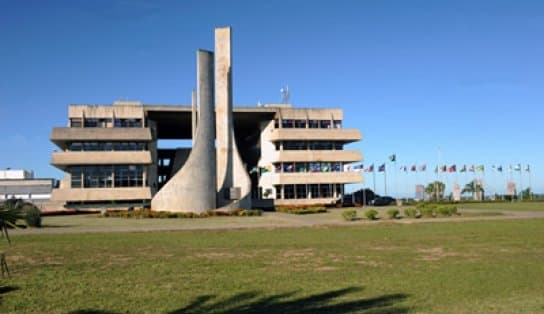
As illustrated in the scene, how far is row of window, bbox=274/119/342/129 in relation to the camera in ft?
201

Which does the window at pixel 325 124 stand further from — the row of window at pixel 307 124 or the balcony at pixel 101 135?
the balcony at pixel 101 135

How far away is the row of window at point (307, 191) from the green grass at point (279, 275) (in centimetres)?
4111

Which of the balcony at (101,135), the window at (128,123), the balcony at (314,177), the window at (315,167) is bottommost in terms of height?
the balcony at (314,177)

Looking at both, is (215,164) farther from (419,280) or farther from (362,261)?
(419,280)

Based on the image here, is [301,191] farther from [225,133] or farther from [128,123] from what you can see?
[128,123]

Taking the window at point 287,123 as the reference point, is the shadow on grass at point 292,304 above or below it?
below

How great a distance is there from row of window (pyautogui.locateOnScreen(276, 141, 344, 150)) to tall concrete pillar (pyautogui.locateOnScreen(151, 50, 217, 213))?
805 inches

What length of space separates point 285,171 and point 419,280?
163ft

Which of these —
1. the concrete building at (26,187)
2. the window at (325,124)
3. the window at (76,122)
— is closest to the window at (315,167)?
the window at (325,124)

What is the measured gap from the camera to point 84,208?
2125 inches

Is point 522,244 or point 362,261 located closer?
point 362,261

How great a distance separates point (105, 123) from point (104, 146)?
106 inches

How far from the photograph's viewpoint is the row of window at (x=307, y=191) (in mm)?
60938

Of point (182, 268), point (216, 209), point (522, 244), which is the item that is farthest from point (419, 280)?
point (216, 209)
